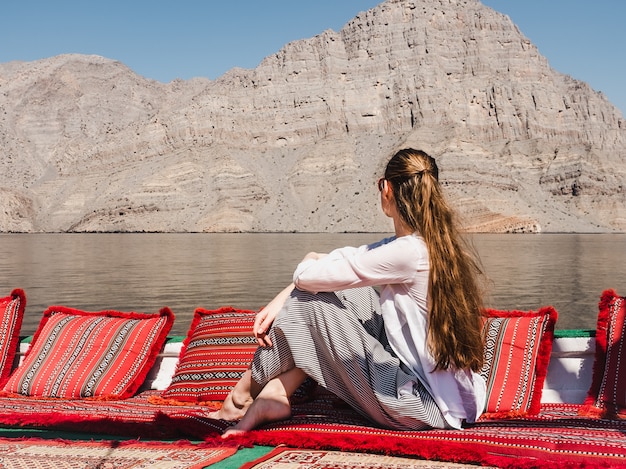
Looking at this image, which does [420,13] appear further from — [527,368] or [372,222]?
[527,368]

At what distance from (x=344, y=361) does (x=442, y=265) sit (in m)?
0.72

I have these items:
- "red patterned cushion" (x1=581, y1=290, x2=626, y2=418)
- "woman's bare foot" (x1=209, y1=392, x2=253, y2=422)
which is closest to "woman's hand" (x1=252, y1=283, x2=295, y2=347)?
"woman's bare foot" (x1=209, y1=392, x2=253, y2=422)

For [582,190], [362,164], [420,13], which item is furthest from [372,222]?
[420,13]

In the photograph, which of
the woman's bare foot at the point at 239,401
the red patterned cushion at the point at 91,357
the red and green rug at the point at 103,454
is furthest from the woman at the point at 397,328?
the red patterned cushion at the point at 91,357

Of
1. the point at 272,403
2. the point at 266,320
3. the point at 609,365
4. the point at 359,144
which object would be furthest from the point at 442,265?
the point at 359,144

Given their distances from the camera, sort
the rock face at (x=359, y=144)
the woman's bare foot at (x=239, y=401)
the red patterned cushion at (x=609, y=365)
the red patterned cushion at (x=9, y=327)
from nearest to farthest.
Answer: the woman's bare foot at (x=239, y=401), the red patterned cushion at (x=609, y=365), the red patterned cushion at (x=9, y=327), the rock face at (x=359, y=144)

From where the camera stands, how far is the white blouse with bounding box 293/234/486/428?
370cm

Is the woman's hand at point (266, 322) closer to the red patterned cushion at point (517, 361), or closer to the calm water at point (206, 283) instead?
the red patterned cushion at point (517, 361)

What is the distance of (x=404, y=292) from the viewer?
3.79 m

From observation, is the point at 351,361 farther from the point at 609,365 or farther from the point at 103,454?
the point at 609,365

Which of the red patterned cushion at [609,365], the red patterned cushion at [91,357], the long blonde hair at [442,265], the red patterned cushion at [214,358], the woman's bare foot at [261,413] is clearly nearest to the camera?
the long blonde hair at [442,265]

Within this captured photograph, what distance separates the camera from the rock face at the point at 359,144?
9269 cm

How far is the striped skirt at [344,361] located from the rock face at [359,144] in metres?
84.0

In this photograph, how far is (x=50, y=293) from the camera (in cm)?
2014
